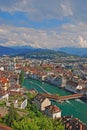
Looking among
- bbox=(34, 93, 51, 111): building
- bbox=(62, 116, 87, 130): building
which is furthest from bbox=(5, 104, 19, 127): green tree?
bbox=(34, 93, 51, 111): building

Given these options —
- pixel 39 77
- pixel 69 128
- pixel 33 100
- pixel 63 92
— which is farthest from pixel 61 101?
pixel 39 77

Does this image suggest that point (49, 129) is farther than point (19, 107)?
No

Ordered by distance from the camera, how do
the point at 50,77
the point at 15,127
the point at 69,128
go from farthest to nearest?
1. the point at 50,77
2. the point at 69,128
3. the point at 15,127

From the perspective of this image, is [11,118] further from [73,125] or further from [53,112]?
[53,112]

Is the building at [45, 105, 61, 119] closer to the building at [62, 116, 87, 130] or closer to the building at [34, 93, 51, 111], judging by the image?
the building at [34, 93, 51, 111]

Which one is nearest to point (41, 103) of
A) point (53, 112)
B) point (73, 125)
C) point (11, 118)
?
point (53, 112)

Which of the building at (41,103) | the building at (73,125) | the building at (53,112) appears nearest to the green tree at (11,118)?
the building at (73,125)

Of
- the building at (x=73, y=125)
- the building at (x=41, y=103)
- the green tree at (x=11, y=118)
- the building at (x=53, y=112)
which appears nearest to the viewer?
the green tree at (x=11, y=118)

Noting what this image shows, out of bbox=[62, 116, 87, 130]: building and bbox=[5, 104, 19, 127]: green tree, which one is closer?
bbox=[5, 104, 19, 127]: green tree

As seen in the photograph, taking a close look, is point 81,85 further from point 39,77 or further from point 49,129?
point 49,129

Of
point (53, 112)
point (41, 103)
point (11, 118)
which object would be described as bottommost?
point (53, 112)

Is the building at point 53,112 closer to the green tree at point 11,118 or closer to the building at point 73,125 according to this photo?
the building at point 73,125
